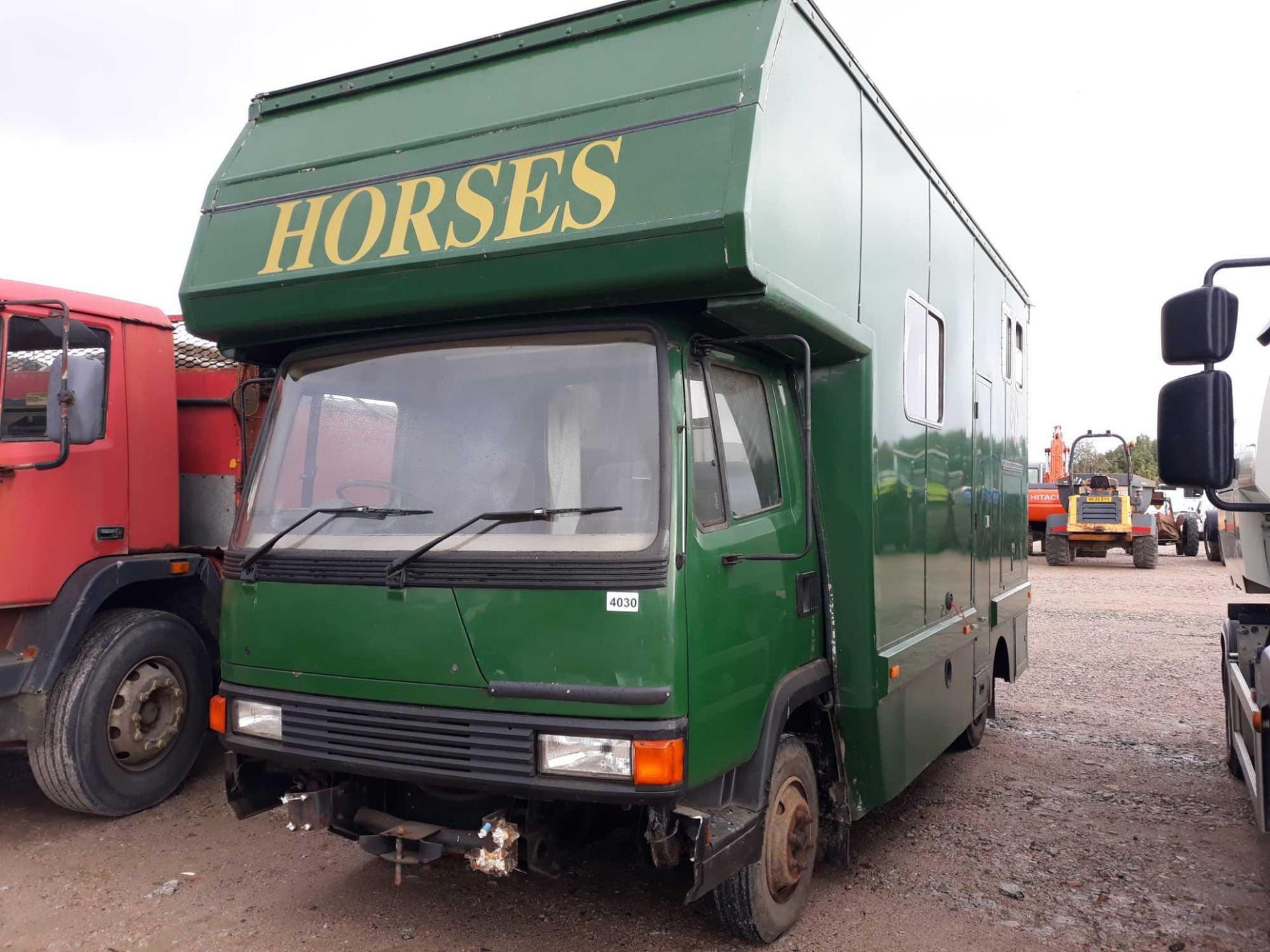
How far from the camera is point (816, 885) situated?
4566mm

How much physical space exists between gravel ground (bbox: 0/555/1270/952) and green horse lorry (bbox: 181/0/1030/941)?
496mm

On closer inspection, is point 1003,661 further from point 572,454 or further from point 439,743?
point 439,743

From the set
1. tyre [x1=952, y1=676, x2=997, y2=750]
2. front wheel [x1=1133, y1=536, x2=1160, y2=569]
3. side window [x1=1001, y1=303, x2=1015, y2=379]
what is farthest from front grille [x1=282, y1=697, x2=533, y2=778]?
front wheel [x1=1133, y1=536, x2=1160, y2=569]

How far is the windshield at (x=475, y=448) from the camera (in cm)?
339

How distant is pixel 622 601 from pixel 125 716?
11.8ft

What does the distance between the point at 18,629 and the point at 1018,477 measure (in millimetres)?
6594

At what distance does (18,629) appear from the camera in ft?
17.0

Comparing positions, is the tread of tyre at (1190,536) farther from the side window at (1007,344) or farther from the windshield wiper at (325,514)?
the windshield wiper at (325,514)

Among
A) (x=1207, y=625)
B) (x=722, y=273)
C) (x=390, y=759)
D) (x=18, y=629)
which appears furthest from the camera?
(x=1207, y=625)

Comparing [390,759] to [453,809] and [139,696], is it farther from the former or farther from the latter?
[139,696]

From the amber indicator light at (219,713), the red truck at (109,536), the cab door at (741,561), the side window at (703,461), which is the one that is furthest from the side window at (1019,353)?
the amber indicator light at (219,713)

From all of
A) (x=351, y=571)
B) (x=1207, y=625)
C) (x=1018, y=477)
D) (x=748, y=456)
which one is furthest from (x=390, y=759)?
(x=1207, y=625)

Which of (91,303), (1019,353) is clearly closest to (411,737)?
(91,303)

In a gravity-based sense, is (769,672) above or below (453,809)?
above
